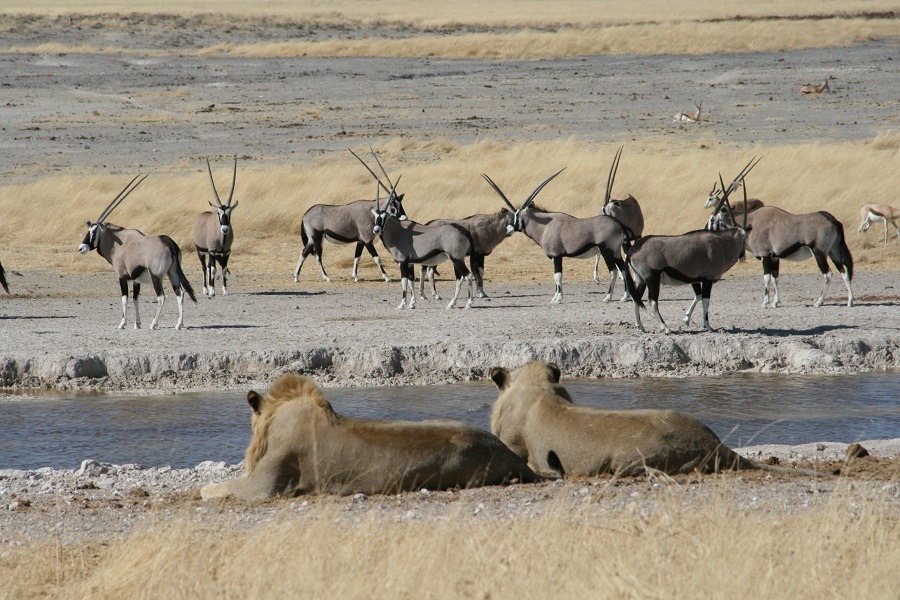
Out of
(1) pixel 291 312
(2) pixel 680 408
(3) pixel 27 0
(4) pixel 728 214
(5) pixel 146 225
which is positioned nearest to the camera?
(2) pixel 680 408

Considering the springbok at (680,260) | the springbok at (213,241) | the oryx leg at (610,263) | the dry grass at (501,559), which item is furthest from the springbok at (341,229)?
the dry grass at (501,559)

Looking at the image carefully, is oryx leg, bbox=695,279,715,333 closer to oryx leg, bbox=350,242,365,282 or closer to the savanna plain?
the savanna plain

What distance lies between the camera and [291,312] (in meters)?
15.6

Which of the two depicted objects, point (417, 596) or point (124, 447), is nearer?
point (417, 596)

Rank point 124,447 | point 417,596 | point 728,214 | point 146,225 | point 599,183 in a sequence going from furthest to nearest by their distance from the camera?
point 599,183
point 146,225
point 728,214
point 124,447
point 417,596

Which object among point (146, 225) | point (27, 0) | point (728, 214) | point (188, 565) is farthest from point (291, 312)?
point (27, 0)

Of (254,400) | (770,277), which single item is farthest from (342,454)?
(770,277)

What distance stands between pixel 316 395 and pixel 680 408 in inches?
175

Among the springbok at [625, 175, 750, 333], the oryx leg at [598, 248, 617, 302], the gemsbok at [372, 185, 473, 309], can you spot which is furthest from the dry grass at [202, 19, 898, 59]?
the springbok at [625, 175, 750, 333]

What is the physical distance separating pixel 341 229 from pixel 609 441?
A: 1280cm

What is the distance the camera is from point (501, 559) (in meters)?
4.95

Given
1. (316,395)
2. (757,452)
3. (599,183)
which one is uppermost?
(599,183)

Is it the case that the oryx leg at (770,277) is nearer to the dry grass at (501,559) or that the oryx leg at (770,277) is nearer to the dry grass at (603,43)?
the dry grass at (501,559)

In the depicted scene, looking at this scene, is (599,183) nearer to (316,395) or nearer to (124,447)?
(124,447)
